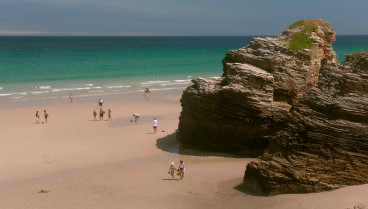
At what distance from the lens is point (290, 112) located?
16.9 m

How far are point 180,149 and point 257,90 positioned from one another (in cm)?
692

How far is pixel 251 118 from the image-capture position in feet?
71.9

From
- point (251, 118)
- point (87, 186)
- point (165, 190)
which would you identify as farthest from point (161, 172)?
point (251, 118)

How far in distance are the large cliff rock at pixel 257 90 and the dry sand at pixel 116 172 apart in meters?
1.47

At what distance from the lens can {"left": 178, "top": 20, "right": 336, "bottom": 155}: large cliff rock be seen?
2181cm

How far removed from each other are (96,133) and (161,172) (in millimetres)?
11002

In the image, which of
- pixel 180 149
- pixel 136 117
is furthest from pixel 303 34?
pixel 136 117

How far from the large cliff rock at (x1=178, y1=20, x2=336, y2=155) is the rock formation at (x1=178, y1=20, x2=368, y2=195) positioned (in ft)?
0.19

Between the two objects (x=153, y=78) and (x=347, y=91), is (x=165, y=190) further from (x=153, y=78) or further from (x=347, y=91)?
(x=153, y=78)

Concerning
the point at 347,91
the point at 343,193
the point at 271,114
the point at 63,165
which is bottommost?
the point at 63,165

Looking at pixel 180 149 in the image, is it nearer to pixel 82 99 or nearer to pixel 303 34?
pixel 303 34

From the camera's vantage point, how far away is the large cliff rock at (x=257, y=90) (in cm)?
2181

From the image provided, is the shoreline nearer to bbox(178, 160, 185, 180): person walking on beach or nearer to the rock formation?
the rock formation

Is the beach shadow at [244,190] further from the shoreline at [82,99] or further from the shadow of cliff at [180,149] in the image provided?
the shoreline at [82,99]
